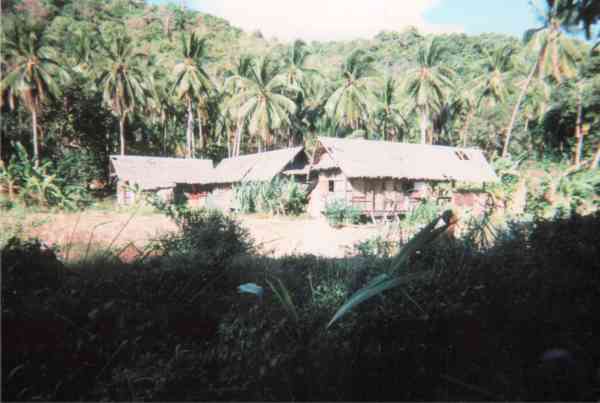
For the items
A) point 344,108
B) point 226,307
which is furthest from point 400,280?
point 344,108

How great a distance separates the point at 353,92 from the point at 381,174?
13946mm

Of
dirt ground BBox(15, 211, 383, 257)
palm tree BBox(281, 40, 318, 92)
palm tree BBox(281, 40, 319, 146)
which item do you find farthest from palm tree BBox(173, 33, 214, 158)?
dirt ground BBox(15, 211, 383, 257)

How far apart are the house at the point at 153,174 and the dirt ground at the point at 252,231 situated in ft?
23.5

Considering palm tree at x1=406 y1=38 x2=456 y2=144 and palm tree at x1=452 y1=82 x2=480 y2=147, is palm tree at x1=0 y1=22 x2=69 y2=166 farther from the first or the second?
palm tree at x1=452 y1=82 x2=480 y2=147

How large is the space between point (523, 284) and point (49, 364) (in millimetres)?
4614

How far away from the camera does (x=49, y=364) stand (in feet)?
10.4

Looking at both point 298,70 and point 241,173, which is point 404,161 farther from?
point 298,70

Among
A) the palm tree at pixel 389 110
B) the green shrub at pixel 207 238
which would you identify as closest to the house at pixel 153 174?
the green shrub at pixel 207 238

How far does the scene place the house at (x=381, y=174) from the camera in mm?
19094

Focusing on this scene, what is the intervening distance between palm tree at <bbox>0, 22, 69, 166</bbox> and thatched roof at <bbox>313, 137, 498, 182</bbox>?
1756 cm

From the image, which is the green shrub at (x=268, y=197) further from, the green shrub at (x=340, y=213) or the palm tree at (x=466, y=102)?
the palm tree at (x=466, y=102)

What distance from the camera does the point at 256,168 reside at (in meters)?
23.2

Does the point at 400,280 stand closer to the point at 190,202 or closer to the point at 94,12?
the point at 190,202

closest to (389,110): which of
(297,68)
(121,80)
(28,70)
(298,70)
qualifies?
(298,70)
